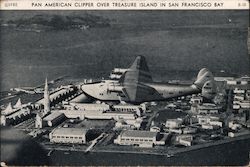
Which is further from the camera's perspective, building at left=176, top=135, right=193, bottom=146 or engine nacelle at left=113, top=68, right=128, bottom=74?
engine nacelle at left=113, top=68, right=128, bottom=74

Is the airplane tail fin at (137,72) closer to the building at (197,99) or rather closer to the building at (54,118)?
the building at (197,99)

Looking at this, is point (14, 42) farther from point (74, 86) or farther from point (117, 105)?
point (117, 105)

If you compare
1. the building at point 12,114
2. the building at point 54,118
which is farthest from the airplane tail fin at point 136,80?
the building at point 12,114

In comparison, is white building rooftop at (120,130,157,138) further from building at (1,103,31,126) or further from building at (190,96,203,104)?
building at (1,103,31,126)

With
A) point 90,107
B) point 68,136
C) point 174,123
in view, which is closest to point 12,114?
point 68,136

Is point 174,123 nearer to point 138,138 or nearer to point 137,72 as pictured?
point 138,138

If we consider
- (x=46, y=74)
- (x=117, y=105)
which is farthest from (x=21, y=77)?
(x=117, y=105)

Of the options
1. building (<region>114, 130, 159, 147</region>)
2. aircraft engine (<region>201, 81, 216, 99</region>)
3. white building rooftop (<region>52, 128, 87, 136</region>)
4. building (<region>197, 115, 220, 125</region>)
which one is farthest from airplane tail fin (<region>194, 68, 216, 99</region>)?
white building rooftop (<region>52, 128, 87, 136</region>)
